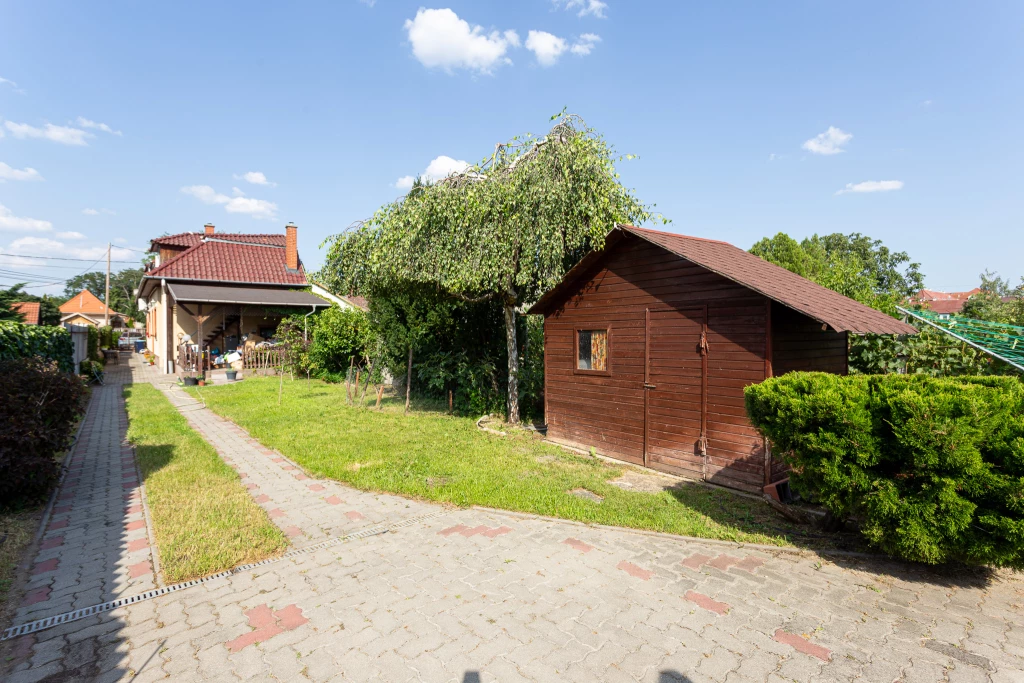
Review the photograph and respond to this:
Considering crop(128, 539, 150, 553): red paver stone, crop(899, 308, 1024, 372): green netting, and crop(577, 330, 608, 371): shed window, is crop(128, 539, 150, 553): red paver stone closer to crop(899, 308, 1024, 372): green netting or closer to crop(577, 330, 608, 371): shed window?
crop(577, 330, 608, 371): shed window

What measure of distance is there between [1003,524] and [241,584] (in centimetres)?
576

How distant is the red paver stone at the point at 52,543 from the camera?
494 cm

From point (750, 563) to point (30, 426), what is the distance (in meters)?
7.94

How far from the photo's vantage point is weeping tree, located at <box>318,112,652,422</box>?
8906 mm

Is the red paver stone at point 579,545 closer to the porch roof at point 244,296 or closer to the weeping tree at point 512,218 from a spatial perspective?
the weeping tree at point 512,218

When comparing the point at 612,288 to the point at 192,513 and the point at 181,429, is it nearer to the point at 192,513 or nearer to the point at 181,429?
the point at 192,513

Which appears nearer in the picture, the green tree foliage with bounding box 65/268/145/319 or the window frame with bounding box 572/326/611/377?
the window frame with bounding box 572/326/611/377

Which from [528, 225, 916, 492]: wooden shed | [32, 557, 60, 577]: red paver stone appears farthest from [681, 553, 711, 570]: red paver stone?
[32, 557, 60, 577]: red paver stone

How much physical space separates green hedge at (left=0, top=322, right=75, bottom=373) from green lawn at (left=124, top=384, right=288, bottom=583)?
9.42 feet

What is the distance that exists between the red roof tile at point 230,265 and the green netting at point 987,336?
25.4 metres

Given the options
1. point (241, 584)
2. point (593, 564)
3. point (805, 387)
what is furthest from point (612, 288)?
point (241, 584)

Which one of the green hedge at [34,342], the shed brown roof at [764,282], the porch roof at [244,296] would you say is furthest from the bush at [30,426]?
the porch roof at [244,296]

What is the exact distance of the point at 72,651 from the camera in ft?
10.9

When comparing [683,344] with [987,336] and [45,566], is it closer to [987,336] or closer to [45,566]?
[987,336]
